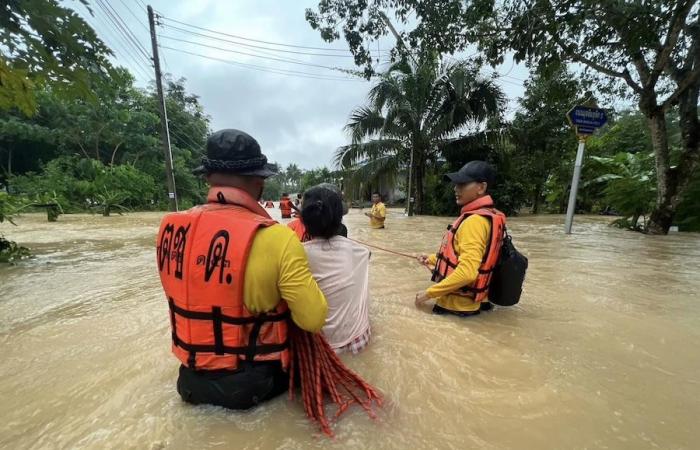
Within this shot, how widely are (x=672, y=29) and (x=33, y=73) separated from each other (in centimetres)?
988

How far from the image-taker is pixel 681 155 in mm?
7730

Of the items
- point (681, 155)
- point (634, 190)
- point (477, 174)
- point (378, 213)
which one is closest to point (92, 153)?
point (378, 213)

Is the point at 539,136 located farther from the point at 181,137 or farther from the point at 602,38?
the point at 181,137

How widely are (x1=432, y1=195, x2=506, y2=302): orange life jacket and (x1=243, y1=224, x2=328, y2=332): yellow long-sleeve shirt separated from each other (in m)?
1.52

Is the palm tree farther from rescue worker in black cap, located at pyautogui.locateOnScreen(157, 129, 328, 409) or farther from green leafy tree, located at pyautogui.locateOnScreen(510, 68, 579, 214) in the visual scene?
rescue worker in black cap, located at pyautogui.locateOnScreen(157, 129, 328, 409)

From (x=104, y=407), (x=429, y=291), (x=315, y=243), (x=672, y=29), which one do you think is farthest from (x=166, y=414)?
(x=672, y=29)

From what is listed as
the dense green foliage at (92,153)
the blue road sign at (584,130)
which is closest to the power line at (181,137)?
the dense green foliage at (92,153)

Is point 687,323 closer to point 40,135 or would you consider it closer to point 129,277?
point 129,277

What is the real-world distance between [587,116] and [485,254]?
24.4 feet

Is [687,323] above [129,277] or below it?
above

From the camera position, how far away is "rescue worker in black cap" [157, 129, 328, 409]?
1412 mm

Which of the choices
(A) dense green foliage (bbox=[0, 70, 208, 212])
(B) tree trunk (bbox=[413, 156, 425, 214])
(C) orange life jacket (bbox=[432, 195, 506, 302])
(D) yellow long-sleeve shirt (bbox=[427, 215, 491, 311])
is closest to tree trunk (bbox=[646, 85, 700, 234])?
(C) orange life jacket (bbox=[432, 195, 506, 302])

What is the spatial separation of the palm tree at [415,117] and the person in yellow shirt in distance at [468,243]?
465 inches

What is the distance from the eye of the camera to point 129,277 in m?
4.59
